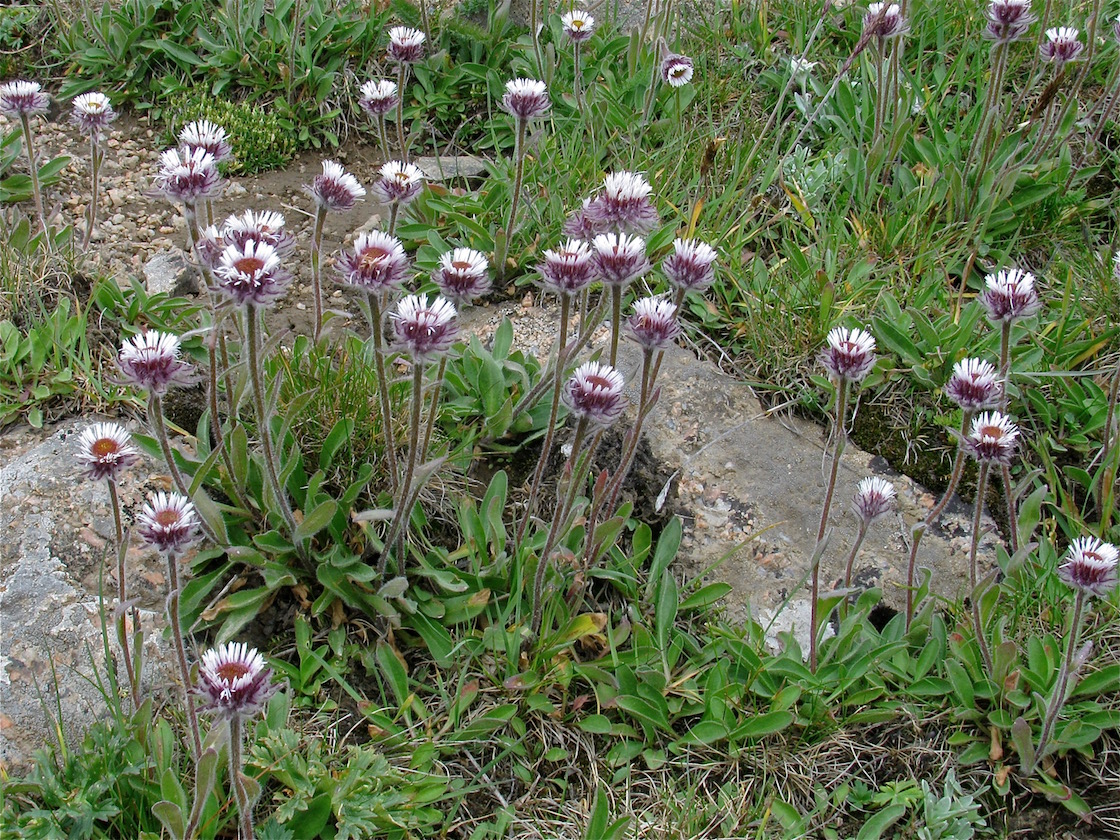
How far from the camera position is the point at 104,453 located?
7.40 ft

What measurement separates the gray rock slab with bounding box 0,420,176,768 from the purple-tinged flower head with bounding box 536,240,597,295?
135 cm

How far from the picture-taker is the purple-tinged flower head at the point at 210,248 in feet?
7.83

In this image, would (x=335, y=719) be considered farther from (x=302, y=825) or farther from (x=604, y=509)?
(x=604, y=509)

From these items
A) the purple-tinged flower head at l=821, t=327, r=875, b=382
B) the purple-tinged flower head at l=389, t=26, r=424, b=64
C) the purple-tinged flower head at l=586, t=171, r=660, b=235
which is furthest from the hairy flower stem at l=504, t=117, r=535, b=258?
the purple-tinged flower head at l=821, t=327, r=875, b=382

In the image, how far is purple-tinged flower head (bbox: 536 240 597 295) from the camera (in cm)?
240

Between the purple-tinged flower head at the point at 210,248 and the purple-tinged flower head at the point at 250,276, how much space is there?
24 centimetres

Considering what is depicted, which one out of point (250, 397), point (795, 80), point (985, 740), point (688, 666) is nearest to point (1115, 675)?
point (985, 740)

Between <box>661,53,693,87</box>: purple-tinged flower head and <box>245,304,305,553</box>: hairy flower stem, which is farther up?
<box>661,53,693,87</box>: purple-tinged flower head

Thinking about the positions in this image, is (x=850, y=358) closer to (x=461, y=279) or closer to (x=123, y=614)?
(x=461, y=279)

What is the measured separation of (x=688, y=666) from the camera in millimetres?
2732

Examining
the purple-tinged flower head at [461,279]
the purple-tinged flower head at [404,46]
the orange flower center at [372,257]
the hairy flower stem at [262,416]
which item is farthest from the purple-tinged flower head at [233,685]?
the purple-tinged flower head at [404,46]

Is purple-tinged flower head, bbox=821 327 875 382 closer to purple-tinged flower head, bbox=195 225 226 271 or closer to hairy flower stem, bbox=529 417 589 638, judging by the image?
hairy flower stem, bbox=529 417 589 638

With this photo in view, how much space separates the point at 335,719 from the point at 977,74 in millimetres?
3736

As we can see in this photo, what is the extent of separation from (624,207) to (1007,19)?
1876 millimetres
